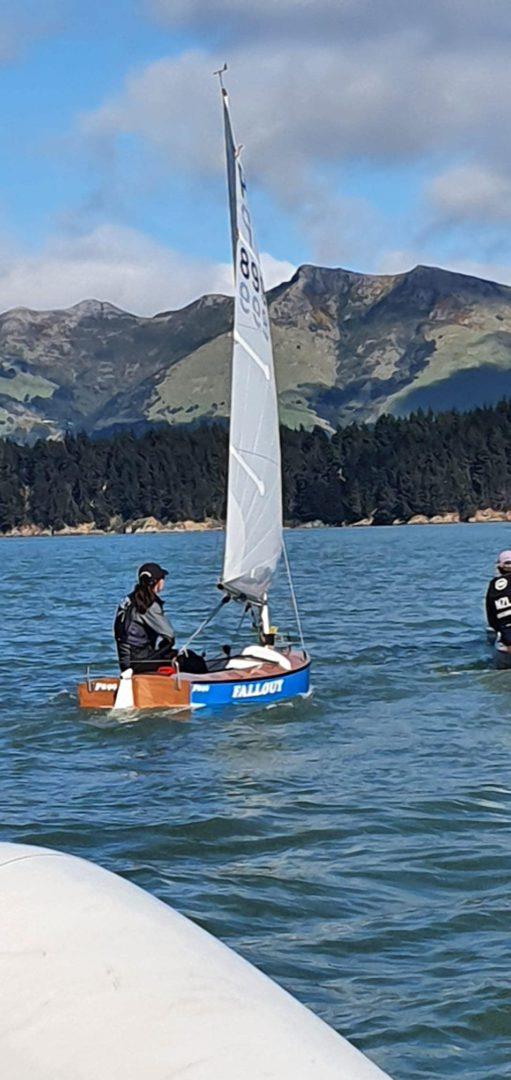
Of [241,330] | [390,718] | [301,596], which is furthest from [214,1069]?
[301,596]

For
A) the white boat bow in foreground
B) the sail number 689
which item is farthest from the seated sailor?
the white boat bow in foreground

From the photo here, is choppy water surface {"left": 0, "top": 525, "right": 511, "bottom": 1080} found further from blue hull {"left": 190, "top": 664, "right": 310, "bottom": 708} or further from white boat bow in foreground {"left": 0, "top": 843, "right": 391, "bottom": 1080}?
white boat bow in foreground {"left": 0, "top": 843, "right": 391, "bottom": 1080}

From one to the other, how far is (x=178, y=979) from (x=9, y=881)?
61 centimetres

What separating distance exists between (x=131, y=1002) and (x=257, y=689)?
14.5 metres

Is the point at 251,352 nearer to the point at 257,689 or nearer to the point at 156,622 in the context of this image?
the point at 156,622

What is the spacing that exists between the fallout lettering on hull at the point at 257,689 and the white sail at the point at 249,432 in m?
2.39

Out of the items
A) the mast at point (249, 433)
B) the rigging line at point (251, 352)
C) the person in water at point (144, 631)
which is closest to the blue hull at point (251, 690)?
the person in water at point (144, 631)

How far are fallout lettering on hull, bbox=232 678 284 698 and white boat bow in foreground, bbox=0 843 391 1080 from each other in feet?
45.1

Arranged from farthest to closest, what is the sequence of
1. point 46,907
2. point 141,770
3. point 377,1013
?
1. point 141,770
2. point 377,1013
3. point 46,907

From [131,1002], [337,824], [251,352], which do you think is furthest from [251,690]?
[131,1002]

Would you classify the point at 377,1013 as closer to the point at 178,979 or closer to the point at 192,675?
the point at 178,979

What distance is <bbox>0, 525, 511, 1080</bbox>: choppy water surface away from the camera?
23.3ft

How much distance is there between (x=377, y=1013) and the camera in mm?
6754

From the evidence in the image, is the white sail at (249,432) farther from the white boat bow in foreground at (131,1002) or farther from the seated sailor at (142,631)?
the white boat bow in foreground at (131,1002)
